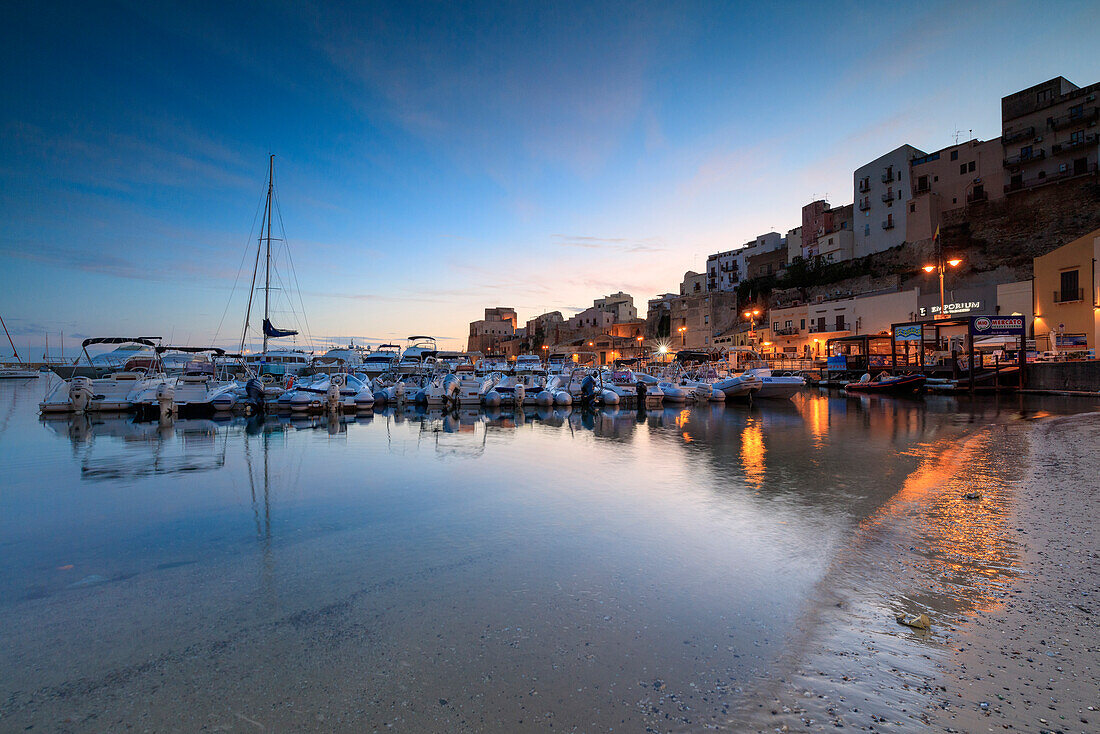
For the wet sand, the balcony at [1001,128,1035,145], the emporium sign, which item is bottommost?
the wet sand

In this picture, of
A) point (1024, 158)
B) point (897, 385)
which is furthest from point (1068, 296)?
point (1024, 158)

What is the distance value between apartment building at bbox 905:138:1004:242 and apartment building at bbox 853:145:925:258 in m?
0.85

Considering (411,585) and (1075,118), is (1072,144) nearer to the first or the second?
(1075,118)

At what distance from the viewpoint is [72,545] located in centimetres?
623

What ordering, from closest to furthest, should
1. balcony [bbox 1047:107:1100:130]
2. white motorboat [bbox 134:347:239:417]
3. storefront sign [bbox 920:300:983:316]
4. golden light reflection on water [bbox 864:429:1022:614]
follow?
golden light reflection on water [bbox 864:429:1022:614]
white motorboat [bbox 134:347:239:417]
storefront sign [bbox 920:300:983:316]
balcony [bbox 1047:107:1100:130]

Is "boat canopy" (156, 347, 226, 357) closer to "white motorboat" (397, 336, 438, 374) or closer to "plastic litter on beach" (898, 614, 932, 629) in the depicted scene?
"white motorboat" (397, 336, 438, 374)

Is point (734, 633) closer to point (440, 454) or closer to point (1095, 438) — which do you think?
point (440, 454)

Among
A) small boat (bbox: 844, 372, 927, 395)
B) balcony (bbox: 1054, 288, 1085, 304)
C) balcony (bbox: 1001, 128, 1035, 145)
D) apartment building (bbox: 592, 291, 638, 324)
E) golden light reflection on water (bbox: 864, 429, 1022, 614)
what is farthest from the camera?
apartment building (bbox: 592, 291, 638, 324)

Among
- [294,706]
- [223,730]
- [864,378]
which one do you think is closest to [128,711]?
[223,730]

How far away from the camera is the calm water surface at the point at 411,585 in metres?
3.21

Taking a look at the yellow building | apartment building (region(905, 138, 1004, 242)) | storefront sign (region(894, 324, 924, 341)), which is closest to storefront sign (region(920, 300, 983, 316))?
the yellow building

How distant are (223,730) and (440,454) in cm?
1006

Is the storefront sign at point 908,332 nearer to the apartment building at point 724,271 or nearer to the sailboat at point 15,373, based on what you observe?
the apartment building at point 724,271

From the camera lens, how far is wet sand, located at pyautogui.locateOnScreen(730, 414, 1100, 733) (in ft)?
9.70
